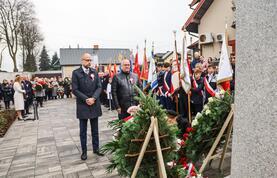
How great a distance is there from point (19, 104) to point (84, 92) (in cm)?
711

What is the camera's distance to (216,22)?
16.9 metres

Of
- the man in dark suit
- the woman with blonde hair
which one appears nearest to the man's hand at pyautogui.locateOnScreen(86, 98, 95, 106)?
the man in dark suit

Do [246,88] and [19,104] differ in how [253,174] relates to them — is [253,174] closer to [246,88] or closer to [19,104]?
[246,88]

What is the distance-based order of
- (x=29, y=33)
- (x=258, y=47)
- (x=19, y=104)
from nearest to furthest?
(x=258, y=47) → (x=19, y=104) → (x=29, y=33)

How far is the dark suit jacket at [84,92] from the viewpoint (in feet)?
17.3

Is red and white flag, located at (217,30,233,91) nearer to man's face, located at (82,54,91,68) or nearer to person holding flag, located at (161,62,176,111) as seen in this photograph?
man's face, located at (82,54,91,68)

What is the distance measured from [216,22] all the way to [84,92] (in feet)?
44.7

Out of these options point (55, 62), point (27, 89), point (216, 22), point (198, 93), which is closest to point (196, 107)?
point (198, 93)

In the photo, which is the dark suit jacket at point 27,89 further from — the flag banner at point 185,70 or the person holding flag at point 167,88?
the flag banner at point 185,70

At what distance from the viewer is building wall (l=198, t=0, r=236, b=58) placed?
1603 cm

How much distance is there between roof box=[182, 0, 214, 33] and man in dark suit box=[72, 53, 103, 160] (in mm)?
12501

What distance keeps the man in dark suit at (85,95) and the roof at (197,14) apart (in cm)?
1250

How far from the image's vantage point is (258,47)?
6.45 feet

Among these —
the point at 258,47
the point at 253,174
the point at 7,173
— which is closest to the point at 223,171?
the point at 253,174
